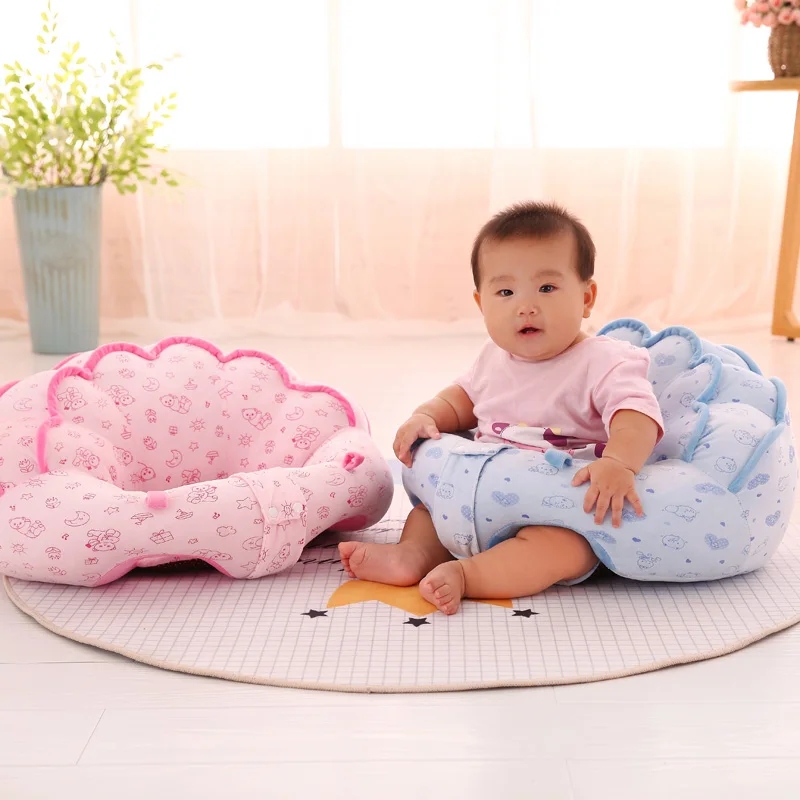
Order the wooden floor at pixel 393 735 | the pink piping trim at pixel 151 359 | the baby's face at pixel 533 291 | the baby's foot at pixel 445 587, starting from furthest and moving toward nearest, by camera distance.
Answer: the pink piping trim at pixel 151 359
the baby's face at pixel 533 291
the baby's foot at pixel 445 587
the wooden floor at pixel 393 735

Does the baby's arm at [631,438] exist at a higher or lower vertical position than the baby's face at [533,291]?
lower

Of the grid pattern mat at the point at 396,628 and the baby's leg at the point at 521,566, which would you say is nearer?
the grid pattern mat at the point at 396,628

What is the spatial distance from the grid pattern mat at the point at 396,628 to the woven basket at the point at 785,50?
6.47 ft

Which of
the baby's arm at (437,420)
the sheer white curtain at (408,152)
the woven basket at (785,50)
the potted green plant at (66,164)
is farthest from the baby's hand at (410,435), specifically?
the woven basket at (785,50)

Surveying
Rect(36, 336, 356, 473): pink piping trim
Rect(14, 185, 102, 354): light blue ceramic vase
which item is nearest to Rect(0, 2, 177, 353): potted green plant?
Rect(14, 185, 102, 354): light blue ceramic vase

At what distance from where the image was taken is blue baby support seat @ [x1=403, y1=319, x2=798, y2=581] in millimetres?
1329

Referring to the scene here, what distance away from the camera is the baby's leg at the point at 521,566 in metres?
1.33

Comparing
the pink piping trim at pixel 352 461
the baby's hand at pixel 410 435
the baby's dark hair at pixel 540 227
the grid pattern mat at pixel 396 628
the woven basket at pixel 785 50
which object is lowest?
the grid pattern mat at pixel 396 628

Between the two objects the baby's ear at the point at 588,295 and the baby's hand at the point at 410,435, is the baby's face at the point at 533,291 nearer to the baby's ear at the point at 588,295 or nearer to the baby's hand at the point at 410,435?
the baby's ear at the point at 588,295

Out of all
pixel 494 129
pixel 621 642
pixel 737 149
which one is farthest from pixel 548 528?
pixel 737 149

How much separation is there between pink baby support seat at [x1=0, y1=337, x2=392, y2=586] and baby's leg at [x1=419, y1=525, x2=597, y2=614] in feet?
0.75

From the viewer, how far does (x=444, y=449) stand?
146 cm

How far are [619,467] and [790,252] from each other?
2089mm

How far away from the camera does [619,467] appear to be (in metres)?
1.33
